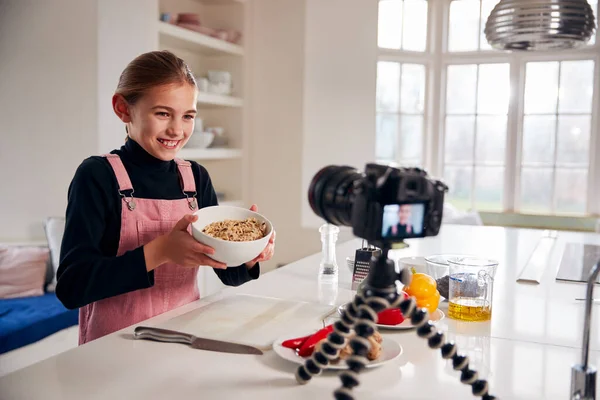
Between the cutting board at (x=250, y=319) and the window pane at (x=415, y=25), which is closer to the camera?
the cutting board at (x=250, y=319)

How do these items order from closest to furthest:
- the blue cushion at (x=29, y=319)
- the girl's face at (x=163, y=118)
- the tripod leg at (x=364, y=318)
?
the tripod leg at (x=364, y=318)
the girl's face at (x=163, y=118)
the blue cushion at (x=29, y=319)

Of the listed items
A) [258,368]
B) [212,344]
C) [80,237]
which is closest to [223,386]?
[258,368]

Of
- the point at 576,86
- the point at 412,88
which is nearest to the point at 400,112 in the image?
the point at 412,88

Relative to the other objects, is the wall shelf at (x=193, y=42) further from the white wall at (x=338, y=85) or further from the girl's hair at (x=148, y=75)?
the girl's hair at (x=148, y=75)

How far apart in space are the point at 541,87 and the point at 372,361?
488cm

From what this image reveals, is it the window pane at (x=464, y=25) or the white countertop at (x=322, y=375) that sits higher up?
the window pane at (x=464, y=25)

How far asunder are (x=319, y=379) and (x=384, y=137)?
469 centimetres

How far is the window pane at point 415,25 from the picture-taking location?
5504mm

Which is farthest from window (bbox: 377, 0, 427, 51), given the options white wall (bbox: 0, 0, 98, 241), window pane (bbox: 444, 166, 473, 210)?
white wall (bbox: 0, 0, 98, 241)

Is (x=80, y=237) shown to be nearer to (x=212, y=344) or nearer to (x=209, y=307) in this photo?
(x=209, y=307)

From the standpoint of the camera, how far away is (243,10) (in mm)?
4762

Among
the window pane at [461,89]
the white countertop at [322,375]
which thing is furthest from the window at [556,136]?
the white countertop at [322,375]

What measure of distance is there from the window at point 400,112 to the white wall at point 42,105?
2.86m

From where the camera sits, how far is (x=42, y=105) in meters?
3.29
